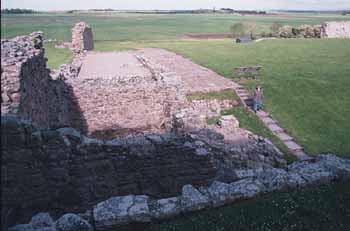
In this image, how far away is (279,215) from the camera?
20.6ft

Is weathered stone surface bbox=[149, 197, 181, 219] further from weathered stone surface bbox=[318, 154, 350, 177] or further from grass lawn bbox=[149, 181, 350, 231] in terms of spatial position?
weathered stone surface bbox=[318, 154, 350, 177]

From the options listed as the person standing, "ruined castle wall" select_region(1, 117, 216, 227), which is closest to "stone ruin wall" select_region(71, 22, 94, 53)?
the person standing

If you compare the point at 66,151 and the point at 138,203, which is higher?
the point at 66,151

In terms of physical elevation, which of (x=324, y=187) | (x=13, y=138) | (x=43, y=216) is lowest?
(x=43, y=216)

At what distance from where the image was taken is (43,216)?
6609 millimetres

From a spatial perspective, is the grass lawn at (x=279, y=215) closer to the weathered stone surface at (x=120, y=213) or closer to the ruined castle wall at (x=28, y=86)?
the weathered stone surface at (x=120, y=213)

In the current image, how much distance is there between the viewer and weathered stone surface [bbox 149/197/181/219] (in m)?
6.39

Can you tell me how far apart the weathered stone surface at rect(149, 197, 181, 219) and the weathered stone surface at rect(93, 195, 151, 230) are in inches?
5.8

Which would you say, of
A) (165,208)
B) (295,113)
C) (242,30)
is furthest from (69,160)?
(242,30)

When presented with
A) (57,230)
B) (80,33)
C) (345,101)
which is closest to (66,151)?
(57,230)

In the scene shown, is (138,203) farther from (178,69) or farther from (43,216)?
(178,69)

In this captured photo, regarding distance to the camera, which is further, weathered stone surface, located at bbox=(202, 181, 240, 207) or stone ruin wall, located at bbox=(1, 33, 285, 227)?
stone ruin wall, located at bbox=(1, 33, 285, 227)

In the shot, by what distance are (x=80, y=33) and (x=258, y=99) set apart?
22400 millimetres

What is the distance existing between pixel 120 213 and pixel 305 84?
15003mm
